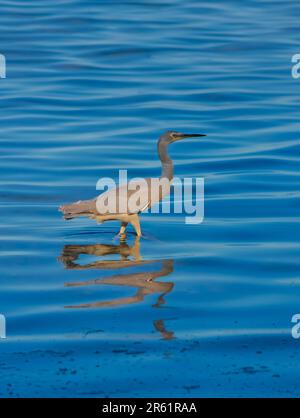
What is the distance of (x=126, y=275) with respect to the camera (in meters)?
11.7

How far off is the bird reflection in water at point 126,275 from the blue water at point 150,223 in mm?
26

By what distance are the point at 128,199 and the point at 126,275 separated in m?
1.62

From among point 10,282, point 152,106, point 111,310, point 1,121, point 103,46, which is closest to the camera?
point 111,310

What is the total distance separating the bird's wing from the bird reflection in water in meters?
0.42

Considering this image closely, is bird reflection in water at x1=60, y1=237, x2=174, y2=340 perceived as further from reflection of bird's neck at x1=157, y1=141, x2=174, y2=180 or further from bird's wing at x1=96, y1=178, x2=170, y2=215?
reflection of bird's neck at x1=157, y1=141, x2=174, y2=180

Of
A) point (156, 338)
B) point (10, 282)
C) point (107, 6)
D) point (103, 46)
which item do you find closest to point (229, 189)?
point (10, 282)

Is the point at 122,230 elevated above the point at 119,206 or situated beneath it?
situated beneath

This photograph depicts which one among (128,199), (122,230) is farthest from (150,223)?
(128,199)

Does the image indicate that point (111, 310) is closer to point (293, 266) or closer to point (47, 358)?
point (47, 358)

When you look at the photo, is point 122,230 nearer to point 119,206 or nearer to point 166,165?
point 119,206

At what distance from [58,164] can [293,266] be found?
6.29m

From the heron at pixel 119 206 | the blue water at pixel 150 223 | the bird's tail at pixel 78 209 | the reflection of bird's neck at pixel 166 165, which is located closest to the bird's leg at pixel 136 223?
the heron at pixel 119 206

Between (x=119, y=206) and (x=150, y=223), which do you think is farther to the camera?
(x=150, y=223)

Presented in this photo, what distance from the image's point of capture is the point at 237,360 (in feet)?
30.6
